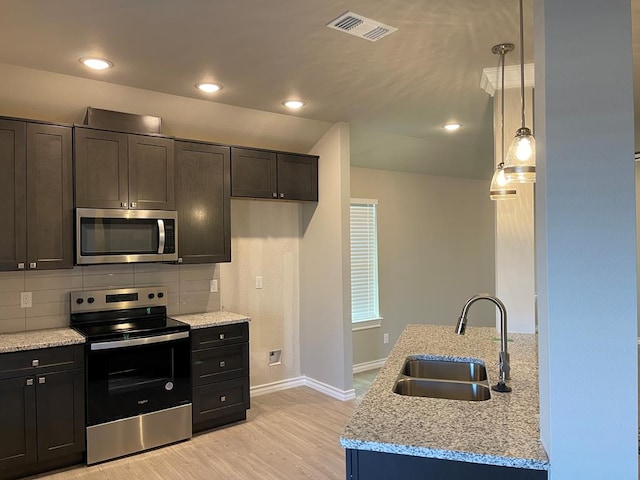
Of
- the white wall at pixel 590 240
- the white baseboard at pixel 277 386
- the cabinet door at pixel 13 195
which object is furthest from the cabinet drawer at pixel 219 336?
the white wall at pixel 590 240

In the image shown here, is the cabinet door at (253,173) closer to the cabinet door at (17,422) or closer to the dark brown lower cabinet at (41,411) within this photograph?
→ the dark brown lower cabinet at (41,411)

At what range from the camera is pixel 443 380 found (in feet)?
7.48

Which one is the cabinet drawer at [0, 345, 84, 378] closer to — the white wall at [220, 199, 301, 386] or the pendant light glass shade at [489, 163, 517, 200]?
the white wall at [220, 199, 301, 386]

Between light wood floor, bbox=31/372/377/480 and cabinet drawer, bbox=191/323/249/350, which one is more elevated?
cabinet drawer, bbox=191/323/249/350

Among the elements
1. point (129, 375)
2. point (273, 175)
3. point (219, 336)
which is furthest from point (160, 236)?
point (273, 175)

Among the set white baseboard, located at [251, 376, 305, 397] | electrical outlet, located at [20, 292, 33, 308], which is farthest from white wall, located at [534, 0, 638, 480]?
white baseboard, located at [251, 376, 305, 397]

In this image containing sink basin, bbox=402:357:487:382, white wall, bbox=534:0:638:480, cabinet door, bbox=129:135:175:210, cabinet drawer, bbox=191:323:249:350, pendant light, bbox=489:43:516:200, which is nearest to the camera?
white wall, bbox=534:0:638:480

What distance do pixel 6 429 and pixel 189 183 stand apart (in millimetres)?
2039

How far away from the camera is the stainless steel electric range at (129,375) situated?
10.5ft

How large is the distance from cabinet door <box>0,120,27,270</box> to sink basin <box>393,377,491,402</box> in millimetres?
2537

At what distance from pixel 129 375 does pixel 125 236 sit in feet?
3.22

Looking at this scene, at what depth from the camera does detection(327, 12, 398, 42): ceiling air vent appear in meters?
2.39

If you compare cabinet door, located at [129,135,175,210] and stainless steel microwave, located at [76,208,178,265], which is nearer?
stainless steel microwave, located at [76,208,178,265]

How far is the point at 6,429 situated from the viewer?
2.89m
